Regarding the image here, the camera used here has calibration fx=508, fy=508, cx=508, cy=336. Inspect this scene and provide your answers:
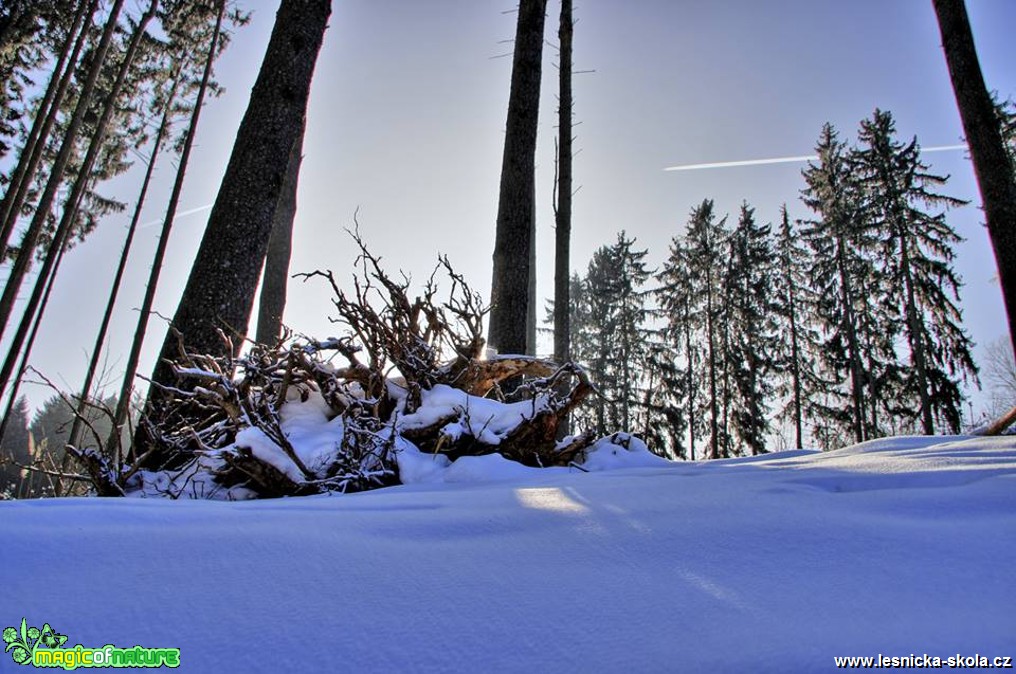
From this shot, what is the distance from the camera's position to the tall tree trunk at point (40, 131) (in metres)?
9.54

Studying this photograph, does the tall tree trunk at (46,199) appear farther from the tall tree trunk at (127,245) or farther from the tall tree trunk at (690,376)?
the tall tree trunk at (690,376)

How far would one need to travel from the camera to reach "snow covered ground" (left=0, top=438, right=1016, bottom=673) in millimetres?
639

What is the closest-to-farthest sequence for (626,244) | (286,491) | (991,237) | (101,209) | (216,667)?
(216,667)
(286,491)
(991,237)
(101,209)
(626,244)

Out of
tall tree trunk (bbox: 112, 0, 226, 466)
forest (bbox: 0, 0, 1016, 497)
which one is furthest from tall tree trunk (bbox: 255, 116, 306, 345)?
tall tree trunk (bbox: 112, 0, 226, 466)

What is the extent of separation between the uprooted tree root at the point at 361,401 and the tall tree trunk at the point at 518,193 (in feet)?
4.48

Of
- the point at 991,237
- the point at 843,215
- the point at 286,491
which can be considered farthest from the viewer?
the point at 843,215

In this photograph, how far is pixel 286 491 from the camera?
2.59 m

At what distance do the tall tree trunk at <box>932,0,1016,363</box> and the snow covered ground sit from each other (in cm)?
399

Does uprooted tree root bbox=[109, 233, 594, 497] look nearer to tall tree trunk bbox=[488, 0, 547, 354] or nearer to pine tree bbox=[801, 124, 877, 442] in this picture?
tall tree trunk bbox=[488, 0, 547, 354]

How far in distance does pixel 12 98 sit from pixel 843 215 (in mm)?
24804

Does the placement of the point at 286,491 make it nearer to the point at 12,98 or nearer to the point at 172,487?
the point at 172,487

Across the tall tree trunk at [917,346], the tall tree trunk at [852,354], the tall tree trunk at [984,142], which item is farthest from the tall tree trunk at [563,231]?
the tall tree trunk at [852,354]

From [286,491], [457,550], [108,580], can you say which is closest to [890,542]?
[457,550]

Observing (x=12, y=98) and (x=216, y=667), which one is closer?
(x=216, y=667)
